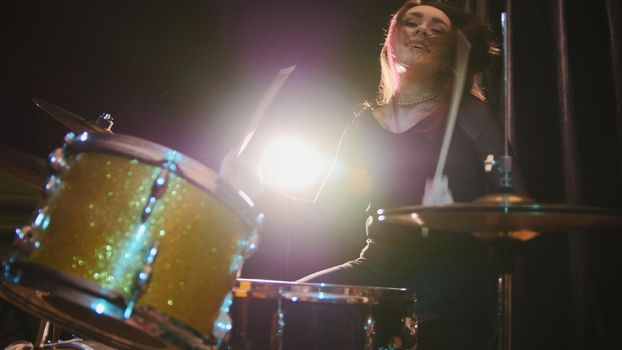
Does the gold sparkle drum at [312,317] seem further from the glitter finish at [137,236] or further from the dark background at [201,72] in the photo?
the dark background at [201,72]

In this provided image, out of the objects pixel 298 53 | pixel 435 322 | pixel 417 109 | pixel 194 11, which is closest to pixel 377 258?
pixel 435 322

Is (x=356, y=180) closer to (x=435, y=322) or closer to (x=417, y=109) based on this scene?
(x=417, y=109)

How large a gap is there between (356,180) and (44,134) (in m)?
2.06

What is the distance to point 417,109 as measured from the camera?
213cm

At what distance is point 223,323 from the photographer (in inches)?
53.7

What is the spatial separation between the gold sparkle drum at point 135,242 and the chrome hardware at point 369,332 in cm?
35

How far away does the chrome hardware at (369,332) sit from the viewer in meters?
1.40

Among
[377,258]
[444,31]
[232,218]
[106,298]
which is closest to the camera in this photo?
[106,298]

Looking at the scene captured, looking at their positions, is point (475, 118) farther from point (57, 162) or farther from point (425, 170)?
point (57, 162)

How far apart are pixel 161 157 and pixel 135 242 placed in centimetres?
21

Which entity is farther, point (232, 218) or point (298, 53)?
point (298, 53)

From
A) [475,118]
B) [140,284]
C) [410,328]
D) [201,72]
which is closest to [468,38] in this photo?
[475,118]

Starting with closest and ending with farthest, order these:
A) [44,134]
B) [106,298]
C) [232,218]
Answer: [106,298] < [232,218] < [44,134]

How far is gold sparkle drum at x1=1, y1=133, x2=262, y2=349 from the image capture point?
1248 millimetres
